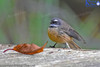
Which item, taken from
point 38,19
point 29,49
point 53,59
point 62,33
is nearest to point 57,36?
point 62,33

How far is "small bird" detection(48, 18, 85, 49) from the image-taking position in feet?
14.7

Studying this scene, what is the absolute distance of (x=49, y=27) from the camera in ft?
15.2

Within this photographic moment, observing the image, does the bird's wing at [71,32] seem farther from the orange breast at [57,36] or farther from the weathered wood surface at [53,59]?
the weathered wood surface at [53,59]

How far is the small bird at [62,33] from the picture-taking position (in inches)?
176

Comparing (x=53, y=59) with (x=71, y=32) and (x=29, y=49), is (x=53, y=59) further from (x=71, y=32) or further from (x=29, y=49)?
(x=71, y=32)

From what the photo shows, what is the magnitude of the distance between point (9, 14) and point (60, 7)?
0.65 m

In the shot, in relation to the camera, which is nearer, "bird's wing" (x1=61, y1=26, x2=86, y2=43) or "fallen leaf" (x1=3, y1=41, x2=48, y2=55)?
"fallen leaf" (x1=3, y1=41, x2=48, y2=55)

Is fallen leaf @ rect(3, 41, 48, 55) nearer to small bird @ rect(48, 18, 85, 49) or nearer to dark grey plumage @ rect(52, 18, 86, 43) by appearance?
small bird @ rect(48, 18, 85, 49)

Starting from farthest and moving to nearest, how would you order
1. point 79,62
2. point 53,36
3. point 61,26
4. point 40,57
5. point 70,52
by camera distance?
point 61,26
point 53,36
point 70,52
point 40,57
point 79,62

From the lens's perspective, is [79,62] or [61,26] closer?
[79,62]

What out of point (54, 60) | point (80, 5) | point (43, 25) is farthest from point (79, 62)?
point (80, 5)

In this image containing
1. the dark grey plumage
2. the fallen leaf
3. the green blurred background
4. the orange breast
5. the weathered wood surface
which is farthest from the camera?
the dark grey plumage

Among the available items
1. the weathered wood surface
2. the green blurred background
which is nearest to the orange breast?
the green blurred background

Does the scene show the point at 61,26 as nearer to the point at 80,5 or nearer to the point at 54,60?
the point at 80,5
